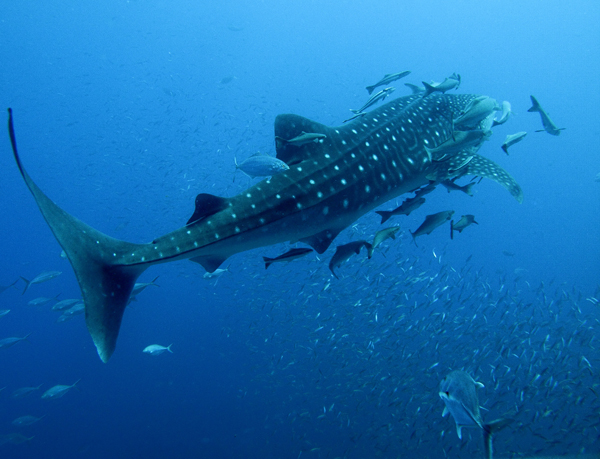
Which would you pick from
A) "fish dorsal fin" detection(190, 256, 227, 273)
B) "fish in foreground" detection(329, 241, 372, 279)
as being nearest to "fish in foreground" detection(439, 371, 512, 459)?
"fish in foreground" detection(329, 241, 372, 279)

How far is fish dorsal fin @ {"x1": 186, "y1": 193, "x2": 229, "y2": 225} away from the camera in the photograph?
2.84 metres

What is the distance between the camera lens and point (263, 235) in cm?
303

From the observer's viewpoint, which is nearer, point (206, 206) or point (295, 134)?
point (206, 206)

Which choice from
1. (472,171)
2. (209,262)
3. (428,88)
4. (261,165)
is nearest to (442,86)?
(428,88)

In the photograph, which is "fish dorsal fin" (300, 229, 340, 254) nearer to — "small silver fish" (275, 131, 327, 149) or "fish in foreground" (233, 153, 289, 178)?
"small silver fish" (275, 131, 327, 149)

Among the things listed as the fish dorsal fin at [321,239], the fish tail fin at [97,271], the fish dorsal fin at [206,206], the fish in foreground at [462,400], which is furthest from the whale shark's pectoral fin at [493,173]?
the fish tail fin at [97,271]

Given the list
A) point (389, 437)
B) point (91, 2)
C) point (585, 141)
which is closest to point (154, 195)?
point (91, 2)

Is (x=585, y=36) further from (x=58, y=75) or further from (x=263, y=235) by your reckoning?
(x=58, y=75)

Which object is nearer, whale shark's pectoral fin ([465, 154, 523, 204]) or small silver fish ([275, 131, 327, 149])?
small silver fish ([275, 131, 327, 149])

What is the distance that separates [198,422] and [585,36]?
141540 mm

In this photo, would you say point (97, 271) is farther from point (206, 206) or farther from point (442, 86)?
point (442, 86)

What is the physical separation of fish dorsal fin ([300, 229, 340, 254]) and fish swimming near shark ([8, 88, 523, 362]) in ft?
0.04

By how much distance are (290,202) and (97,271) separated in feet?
5.52

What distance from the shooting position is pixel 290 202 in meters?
3.07
